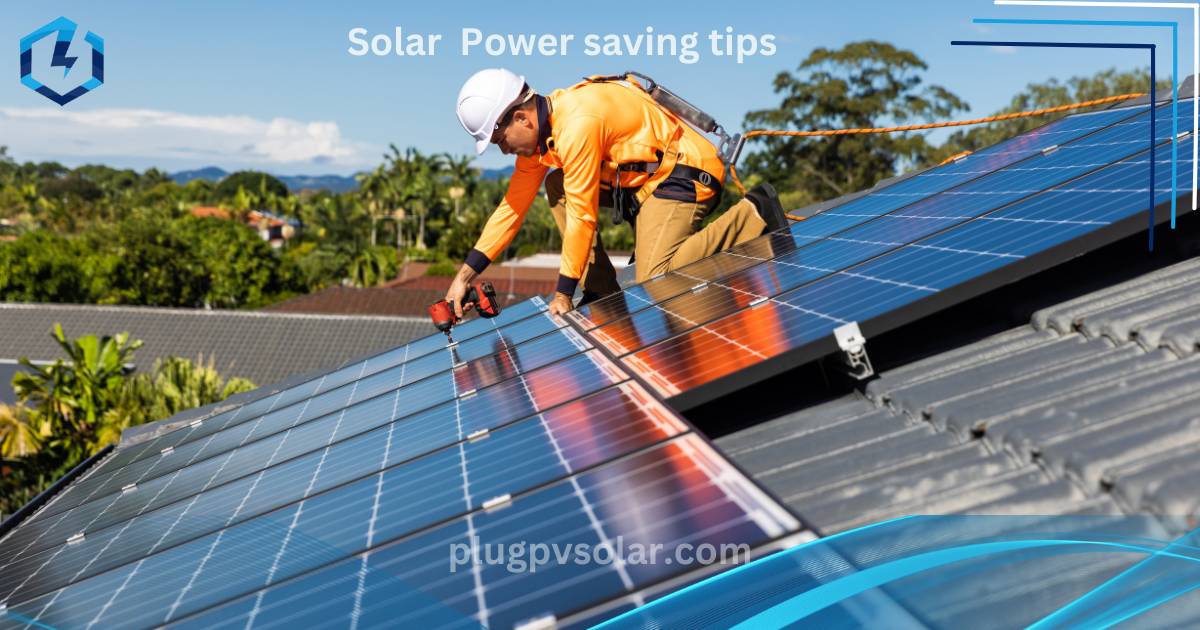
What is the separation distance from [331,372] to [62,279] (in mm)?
74492

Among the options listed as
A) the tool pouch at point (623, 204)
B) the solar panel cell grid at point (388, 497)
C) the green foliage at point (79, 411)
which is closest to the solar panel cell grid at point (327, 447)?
the solar panel cell grid at point (388, 497)

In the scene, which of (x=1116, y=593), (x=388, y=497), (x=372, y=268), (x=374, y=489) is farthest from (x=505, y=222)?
(x=372, y=268)

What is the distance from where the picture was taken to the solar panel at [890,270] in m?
4.15

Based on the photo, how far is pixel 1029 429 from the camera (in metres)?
3.44

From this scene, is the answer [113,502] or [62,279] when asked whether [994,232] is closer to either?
[113,502]

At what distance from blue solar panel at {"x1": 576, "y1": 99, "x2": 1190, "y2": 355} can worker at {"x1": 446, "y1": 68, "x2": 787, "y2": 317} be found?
43 cm

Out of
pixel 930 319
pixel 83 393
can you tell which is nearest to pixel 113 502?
pixel 930 319

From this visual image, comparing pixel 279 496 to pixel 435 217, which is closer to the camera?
pixel 279 496

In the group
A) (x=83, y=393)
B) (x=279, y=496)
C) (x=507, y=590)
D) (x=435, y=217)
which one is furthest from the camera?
(x=435, y=217)

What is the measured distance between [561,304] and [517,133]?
121cm

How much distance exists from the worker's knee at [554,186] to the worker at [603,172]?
1 cm

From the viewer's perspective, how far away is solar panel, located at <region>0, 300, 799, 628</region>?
3.16 m

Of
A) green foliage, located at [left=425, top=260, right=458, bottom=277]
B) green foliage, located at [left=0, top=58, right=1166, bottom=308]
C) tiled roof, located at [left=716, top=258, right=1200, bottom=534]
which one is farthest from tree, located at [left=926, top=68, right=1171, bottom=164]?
tiled roof, located at [left=716, top=258, right=1200, bottom=534]

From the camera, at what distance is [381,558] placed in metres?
3.30
